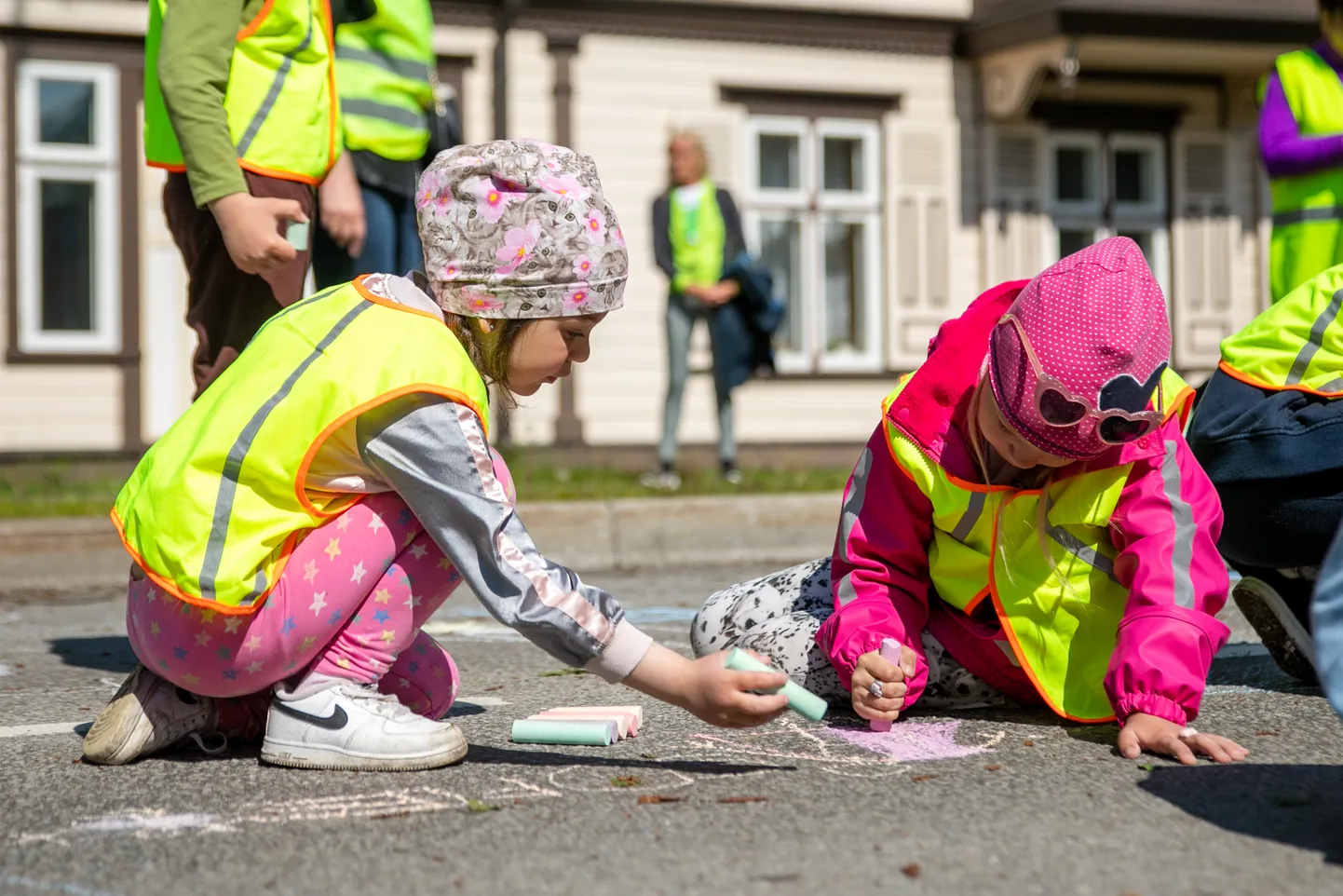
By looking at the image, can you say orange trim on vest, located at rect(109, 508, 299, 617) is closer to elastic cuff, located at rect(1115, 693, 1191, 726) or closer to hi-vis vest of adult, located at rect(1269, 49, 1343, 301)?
elastic cuff, located at rect(1115, 693, 1191, 726)

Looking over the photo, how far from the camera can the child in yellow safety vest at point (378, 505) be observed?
236cm

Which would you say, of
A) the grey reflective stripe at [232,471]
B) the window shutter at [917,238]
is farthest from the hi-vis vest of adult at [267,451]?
the window shutter at [917,238]

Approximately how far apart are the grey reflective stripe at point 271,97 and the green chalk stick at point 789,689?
1.83 m

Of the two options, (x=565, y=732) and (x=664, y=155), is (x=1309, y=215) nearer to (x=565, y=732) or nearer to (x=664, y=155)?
(x=565, y=732)

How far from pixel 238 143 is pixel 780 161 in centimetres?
942

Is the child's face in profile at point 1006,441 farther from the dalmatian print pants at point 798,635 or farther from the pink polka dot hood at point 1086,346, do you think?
the dalmatian print pants at point 798,635

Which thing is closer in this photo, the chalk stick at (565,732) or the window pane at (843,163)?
the chalk stick at (565,732)

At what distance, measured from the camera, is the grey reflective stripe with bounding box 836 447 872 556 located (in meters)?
A: 2.93

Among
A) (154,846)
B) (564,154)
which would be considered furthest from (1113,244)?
(154,846)

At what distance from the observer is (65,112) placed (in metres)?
10.8

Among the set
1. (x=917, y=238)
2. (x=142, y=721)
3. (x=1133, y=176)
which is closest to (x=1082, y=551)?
(x=142, y=721)

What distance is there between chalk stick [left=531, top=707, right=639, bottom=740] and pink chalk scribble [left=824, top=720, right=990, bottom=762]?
13.9 inches

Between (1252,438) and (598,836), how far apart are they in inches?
69.0

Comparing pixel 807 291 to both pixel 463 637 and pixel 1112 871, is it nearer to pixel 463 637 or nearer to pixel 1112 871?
pixel 463 637
